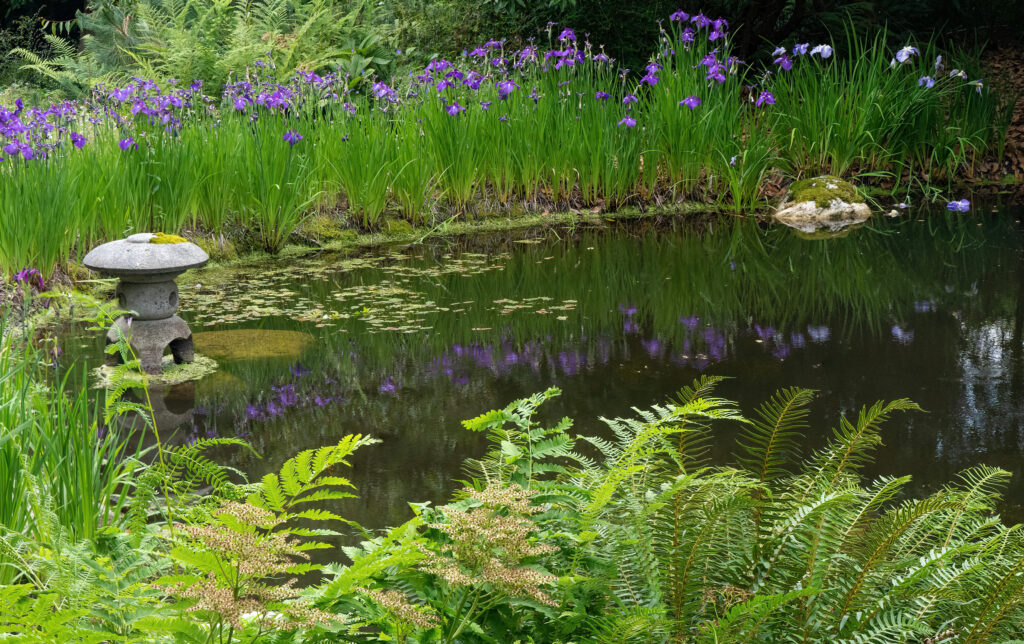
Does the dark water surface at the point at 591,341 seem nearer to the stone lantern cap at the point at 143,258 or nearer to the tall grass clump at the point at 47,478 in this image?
the stone lantern cap at the point at 143,258

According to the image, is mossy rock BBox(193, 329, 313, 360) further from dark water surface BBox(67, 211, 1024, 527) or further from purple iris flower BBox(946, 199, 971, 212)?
purple iris flower BBox(946, 199, 971, 212)

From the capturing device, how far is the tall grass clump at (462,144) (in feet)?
18.7

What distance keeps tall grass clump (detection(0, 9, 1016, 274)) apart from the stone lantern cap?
97 centimetres

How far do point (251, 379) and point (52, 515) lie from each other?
251 cm

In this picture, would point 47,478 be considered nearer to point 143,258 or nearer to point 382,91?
point 143,258

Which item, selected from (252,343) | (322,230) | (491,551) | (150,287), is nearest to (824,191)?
(322,230)

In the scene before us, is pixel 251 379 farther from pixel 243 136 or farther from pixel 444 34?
pixel 444 34

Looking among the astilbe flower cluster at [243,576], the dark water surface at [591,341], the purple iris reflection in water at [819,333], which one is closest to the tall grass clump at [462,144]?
the dark water surface at [591,341]

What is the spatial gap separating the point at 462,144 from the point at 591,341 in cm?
311

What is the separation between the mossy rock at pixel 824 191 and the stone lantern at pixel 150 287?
5.21m

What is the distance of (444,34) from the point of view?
11.9m

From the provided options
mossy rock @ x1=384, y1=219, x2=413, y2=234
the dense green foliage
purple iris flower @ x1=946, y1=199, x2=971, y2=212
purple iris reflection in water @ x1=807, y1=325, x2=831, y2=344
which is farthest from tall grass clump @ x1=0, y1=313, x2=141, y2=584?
purple iris flower @ x1=946, y1=199, x2=971, y2=212

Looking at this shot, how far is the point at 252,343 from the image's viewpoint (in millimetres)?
4684

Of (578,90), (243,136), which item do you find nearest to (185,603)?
(243,136)
